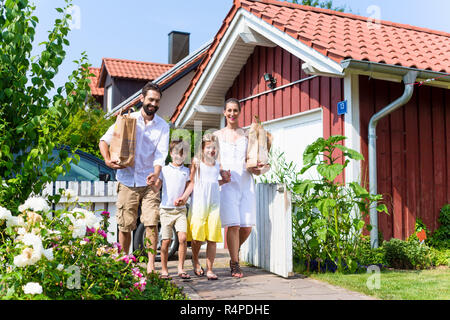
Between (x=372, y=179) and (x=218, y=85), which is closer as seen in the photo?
(x=372, y=179)

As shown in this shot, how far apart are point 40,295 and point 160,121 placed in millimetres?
2569

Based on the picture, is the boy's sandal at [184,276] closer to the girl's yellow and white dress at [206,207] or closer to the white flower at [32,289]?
the girl's yellow and white dress at [206,207]

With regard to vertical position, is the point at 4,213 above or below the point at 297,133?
below

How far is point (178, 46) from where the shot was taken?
24.5m

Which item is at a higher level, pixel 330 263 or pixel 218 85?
pixel 218 85

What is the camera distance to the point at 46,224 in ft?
11.0

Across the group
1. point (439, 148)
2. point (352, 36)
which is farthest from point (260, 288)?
point (352, 36)

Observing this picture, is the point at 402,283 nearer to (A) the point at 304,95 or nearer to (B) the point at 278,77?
(A) the point at 304,95

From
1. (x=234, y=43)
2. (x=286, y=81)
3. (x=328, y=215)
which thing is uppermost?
(x=234, y=43)

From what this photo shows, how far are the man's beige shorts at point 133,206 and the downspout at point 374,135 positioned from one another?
2.99 metres

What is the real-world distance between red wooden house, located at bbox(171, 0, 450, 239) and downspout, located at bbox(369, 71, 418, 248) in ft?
0.17

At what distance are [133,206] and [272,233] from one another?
1.73 m

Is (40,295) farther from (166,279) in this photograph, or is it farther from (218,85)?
(218,85)
